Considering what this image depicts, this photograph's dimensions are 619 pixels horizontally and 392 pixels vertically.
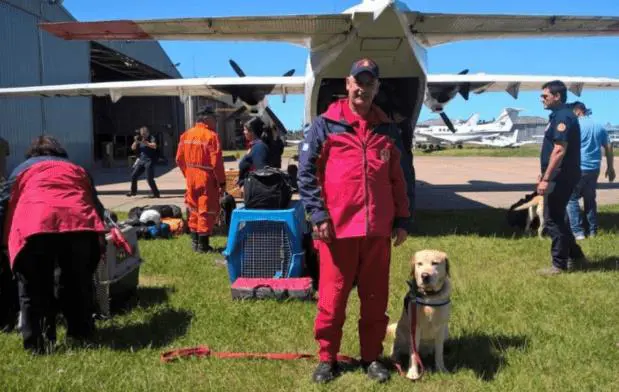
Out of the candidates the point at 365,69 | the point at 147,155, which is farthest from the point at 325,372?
the point at 147,155

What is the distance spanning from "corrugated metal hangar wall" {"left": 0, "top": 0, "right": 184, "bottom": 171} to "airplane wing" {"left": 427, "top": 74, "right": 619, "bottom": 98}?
14.7 metres

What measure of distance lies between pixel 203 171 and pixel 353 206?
13.8 ft

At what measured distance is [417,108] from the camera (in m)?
9.88

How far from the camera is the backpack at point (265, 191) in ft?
19.9

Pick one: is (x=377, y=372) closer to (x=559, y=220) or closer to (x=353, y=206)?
(x=353, y=206)

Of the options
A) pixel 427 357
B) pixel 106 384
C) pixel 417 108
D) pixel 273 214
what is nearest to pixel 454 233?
pixel 417 108

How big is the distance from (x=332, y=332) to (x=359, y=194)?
0.98m

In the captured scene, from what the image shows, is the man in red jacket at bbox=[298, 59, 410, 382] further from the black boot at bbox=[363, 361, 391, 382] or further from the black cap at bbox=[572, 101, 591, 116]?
the black cap at bbox=[572, 101, 591, 116]

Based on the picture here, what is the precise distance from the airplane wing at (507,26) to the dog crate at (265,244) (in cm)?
360

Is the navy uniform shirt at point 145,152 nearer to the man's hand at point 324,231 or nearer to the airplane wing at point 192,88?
the airplane wing at point 192,88

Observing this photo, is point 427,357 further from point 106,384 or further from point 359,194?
point 106,384

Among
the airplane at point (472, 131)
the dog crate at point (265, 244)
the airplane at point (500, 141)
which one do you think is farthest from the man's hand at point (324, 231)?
the airplane at point (500, 141)

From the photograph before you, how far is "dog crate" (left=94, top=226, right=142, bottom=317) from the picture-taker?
199 inches

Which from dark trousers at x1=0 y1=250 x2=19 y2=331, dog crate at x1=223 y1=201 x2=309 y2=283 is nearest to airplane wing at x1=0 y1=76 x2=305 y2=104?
dog crate at x1=223 y1=201 x2=309 y2=283
